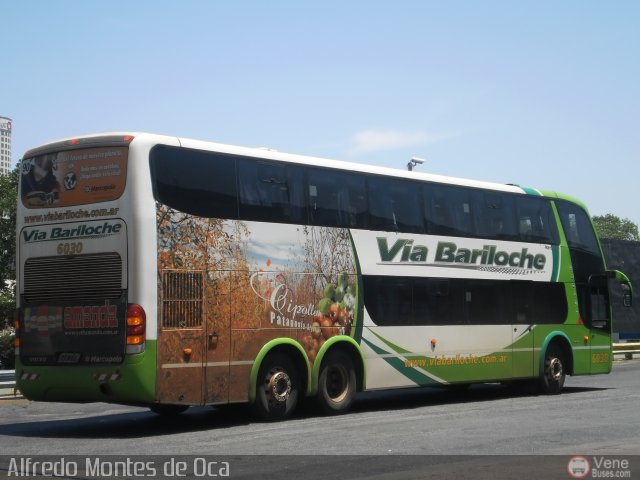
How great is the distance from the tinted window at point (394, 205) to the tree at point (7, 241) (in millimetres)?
61570

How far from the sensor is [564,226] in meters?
22.5

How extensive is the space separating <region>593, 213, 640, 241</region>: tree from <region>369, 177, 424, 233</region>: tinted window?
176 metres

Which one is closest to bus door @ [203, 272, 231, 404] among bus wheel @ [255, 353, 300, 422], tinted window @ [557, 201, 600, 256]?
bus wheel @ [255, 353, 300, 422]

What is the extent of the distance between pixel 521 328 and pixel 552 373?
1452 millimetres

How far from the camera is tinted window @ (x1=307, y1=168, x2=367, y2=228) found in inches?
664

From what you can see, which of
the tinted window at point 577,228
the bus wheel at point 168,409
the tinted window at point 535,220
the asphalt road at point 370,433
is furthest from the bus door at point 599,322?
the bus wheel at point 168,409

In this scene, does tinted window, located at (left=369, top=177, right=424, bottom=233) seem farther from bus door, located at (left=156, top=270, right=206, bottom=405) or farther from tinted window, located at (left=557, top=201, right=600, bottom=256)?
tinted window, located at (left=557, top=201, right=600, bottom=256)

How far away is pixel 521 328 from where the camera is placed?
21.1 m

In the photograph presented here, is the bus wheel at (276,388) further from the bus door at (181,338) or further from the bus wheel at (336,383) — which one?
the bus door at (181,338)

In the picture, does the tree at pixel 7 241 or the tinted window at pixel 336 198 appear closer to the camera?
the tinted window at pixel 336 198

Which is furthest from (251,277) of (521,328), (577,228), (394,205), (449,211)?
(577,228)

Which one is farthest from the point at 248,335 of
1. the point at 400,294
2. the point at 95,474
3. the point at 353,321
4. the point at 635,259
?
the point at 635,259

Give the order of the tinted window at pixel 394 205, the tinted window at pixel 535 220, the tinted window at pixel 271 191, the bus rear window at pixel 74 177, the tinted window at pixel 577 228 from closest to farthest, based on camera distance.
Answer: the bus rear window at pixel 74 177, the tinted window at pixel 271 191, the tinted window at pixel 394 205, the tinted window at pixel 535 220, the tinted window at pixel 577 228

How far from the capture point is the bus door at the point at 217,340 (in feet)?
48.9
